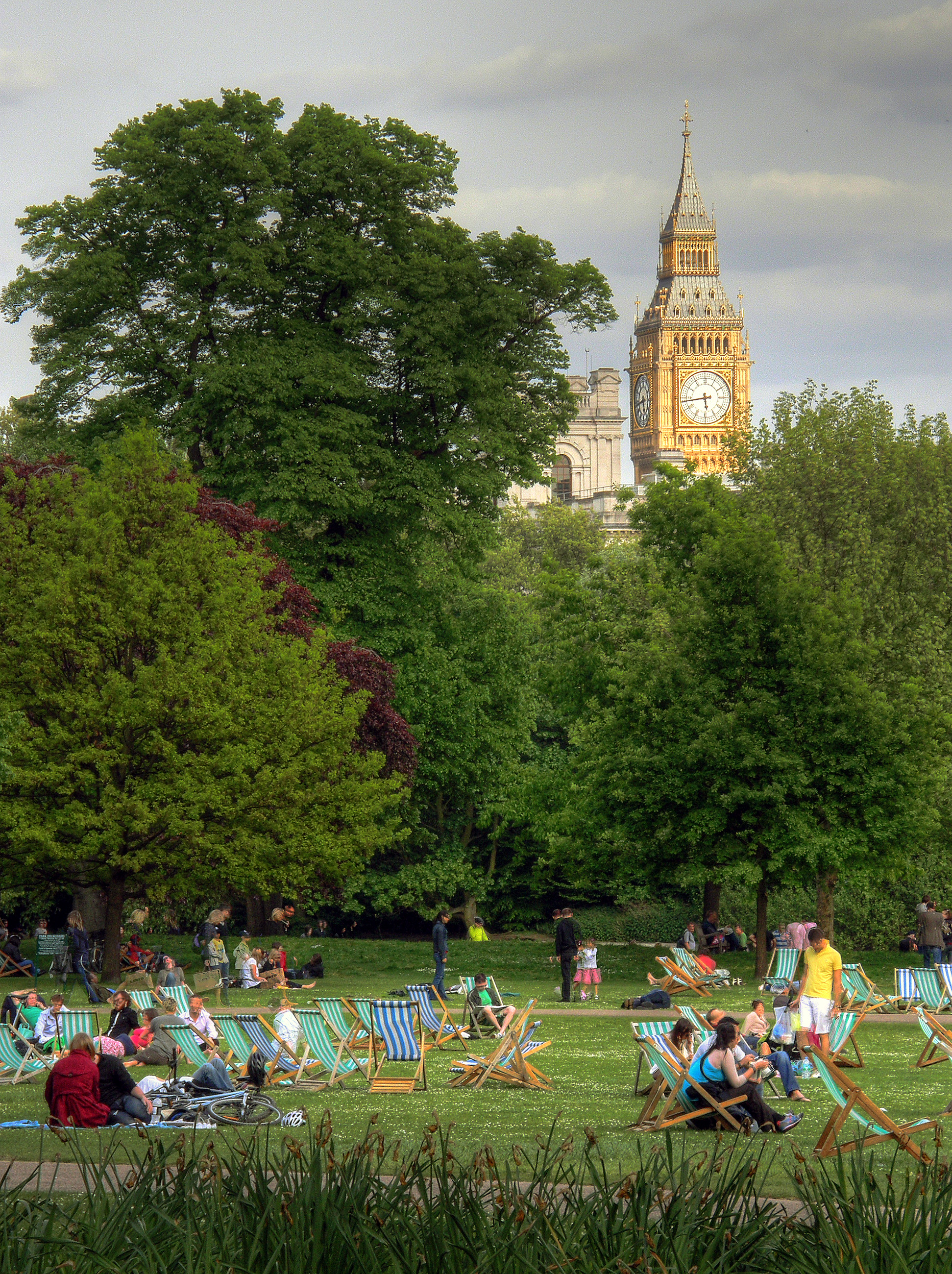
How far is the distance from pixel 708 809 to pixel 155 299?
15.7 m

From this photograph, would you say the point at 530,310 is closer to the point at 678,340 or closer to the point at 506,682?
the point at 506,682

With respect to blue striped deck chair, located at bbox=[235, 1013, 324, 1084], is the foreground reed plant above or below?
above

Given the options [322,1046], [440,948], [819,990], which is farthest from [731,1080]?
[440,948]

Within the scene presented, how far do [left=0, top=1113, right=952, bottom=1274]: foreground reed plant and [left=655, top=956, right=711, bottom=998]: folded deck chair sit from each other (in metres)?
18.4

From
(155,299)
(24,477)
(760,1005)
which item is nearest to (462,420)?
(155,299)

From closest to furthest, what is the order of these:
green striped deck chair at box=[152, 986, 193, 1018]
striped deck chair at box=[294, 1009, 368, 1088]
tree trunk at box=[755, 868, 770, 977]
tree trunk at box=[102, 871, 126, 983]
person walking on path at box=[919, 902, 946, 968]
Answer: striped deck chair at box=[294, 1009, 368, 1088], green striped deck chair at box=[152, 986, 193, 1018], tree trunk at box=[102, 871, 126, 983], tree trunk at box=[755, 868, 770, 977], person walking on path at box=[919, 902, 946, 968]

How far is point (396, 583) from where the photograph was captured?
32812 millimetres

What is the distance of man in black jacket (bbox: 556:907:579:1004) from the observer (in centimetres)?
2389

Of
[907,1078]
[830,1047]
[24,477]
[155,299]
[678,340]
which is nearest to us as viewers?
[907,1078]

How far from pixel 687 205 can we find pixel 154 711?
555ft

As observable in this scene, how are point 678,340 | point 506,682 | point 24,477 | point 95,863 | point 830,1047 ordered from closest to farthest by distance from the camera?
point 830,1047 → point 95,863 → point 24,477 → point 506,682 → point 678,340

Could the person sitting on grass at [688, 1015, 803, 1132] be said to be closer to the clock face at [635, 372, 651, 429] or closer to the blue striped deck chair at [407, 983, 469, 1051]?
the blue striped deck chair at [407, 983, 469, 1051]

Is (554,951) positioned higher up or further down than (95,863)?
further down

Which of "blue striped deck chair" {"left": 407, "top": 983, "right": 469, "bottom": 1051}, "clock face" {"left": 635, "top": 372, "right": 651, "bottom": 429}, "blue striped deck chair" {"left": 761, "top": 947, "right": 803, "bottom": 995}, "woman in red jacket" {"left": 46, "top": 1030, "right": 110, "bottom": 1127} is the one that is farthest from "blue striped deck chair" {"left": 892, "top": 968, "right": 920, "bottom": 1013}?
"clock face" {"left": 635, "top": 372, "right": 651, "bottom": 429}
